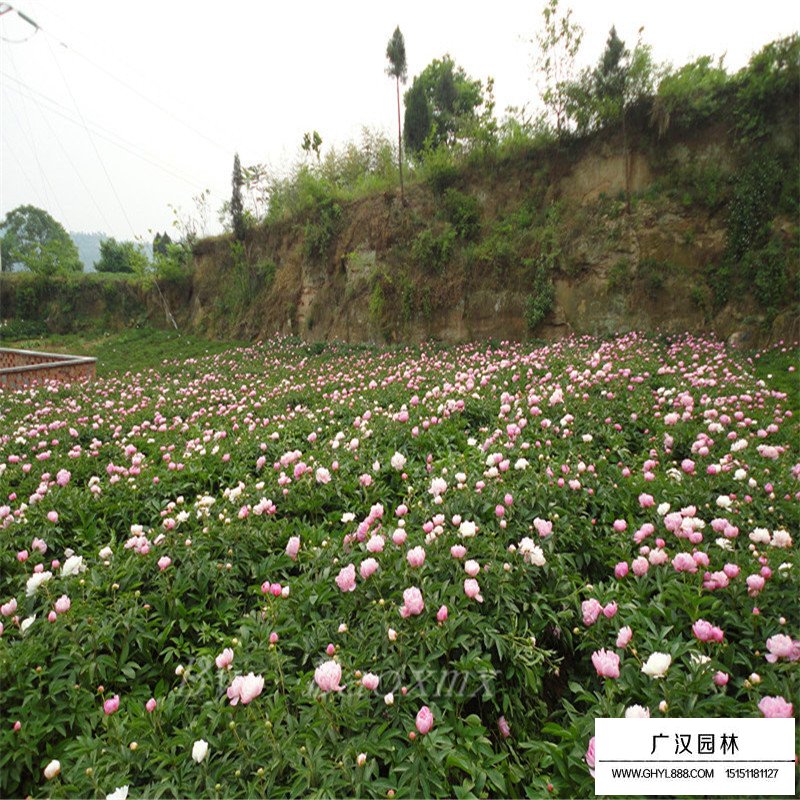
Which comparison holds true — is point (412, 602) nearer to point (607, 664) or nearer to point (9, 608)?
point (607, 664)

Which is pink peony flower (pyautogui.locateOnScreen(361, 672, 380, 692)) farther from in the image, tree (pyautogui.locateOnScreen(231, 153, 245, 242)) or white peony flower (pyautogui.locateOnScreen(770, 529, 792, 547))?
tree (pyautogui.locateOnScreen(231, 153, 245, 242))

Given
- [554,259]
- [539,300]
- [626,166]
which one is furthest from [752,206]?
[539,300]

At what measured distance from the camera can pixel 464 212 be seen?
1222cm

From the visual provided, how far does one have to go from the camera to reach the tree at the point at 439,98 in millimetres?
18219

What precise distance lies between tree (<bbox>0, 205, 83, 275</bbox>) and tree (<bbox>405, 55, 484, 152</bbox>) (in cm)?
1560

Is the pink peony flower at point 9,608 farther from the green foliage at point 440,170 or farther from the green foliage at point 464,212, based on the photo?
the green foliage at point 440,170

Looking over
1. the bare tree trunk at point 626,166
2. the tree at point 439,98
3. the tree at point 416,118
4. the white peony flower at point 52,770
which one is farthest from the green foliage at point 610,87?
the white peony flower at point 52,770

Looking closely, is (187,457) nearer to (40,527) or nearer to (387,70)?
(40,527)

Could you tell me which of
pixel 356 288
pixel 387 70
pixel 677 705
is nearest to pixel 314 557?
pixel 677 705

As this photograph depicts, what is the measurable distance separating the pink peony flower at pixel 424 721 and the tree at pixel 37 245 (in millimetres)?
20119

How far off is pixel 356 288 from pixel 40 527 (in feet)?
39.9

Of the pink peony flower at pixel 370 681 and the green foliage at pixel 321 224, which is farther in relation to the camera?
the green foliage at pixel 321 224

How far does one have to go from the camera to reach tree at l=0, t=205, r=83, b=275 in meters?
25.0

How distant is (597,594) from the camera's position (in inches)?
70.1
